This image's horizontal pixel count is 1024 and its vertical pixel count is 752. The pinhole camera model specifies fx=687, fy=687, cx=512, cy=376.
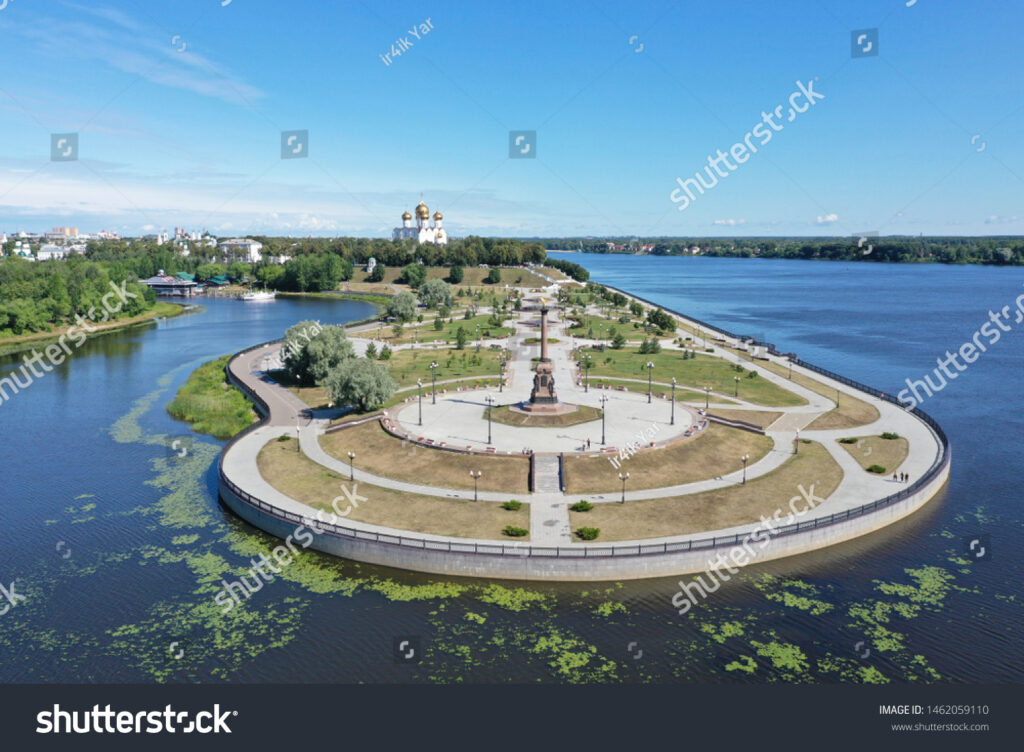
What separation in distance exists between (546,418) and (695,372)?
34322mm

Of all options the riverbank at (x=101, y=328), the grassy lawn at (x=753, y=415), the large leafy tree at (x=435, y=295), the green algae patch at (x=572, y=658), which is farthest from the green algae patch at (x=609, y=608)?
the large leafy tree at (x=435, y=295)

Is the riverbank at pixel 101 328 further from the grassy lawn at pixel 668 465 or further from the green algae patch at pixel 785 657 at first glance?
the green algae patch at pixel 785 657

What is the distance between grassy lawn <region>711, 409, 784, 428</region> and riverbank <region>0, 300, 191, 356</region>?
374 ft

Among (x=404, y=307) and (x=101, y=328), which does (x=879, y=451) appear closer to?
(x=404, y=307)

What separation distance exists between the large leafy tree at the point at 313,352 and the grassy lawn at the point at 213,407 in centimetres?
706

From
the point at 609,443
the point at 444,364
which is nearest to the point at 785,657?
→ the point at 609,443

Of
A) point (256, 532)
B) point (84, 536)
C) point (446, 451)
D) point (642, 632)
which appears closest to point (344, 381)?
point (446, 451)

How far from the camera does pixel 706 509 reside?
46.2 meters

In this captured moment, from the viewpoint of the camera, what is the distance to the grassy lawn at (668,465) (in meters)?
50.0

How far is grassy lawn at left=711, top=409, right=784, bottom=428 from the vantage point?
66750 millimetres

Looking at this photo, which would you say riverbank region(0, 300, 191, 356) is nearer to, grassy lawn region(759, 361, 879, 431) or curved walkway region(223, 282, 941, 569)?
curved walkway region(223, 282, 941, 569)

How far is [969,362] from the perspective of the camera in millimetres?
106812

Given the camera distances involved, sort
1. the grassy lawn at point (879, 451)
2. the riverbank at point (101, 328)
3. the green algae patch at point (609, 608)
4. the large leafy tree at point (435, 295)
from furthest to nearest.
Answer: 1. the large leafy tree at point (435, 295)
2. the riverbank at point (101, 328)
3. the grassy lawn at point (879, 451)
4. the green algae patch at point (609, 608)

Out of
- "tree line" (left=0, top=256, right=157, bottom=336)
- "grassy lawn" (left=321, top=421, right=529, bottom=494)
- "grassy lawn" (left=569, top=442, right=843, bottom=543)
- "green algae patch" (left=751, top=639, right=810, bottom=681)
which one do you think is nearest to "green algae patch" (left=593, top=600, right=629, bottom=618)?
"grassy lawn" (left=569, top=442, right=843, bottom=543)
